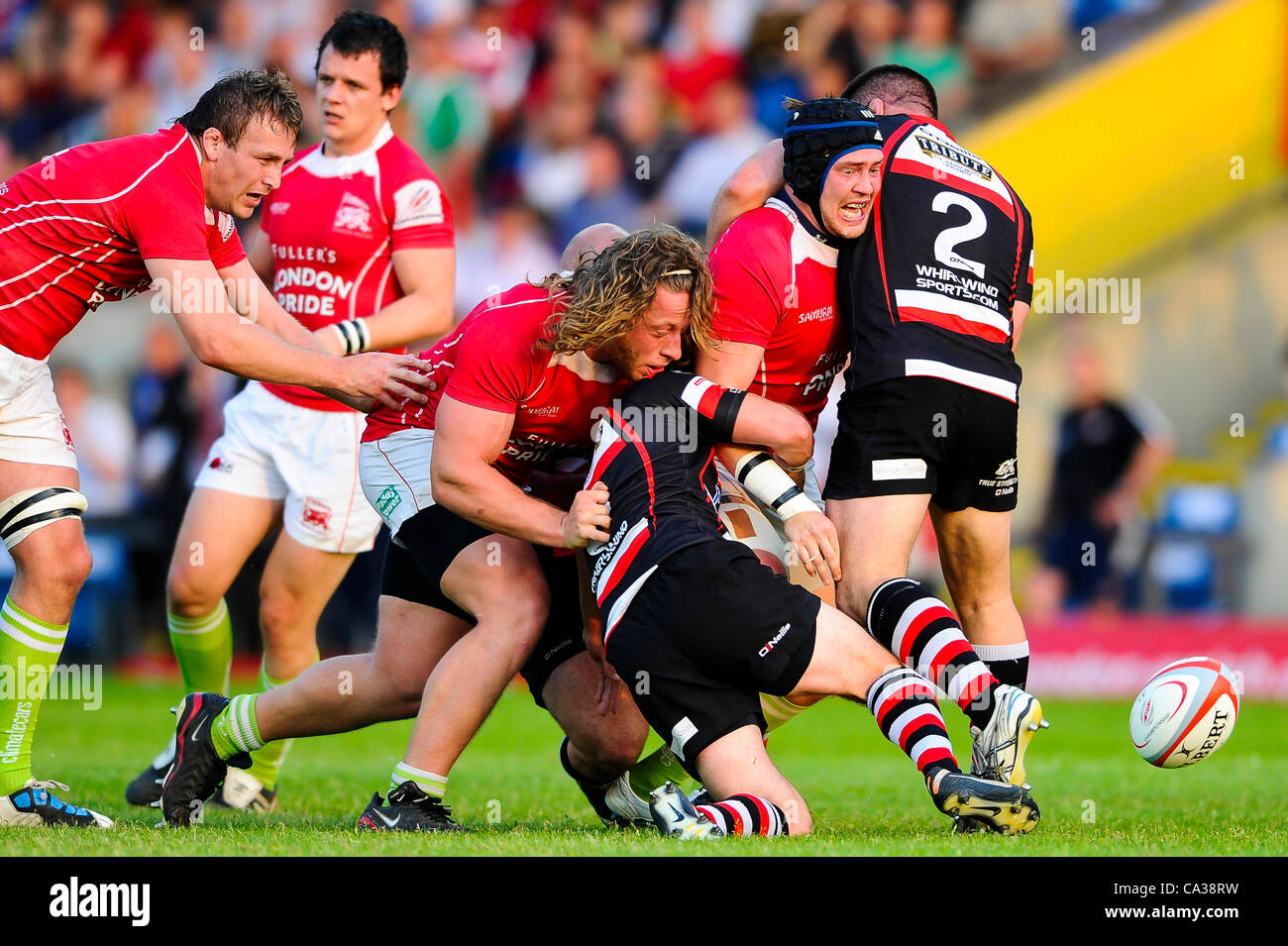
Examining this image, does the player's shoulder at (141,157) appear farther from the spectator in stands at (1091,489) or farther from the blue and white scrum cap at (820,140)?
the spectator in stands at (1091,489)

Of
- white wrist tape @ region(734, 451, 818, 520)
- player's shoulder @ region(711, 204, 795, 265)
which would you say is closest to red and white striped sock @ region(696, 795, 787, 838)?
white wrist tape @ region(734, 451, 818, 520)

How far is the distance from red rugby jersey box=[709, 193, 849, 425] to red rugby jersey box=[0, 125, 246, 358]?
1822mm

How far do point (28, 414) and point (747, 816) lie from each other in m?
2.86

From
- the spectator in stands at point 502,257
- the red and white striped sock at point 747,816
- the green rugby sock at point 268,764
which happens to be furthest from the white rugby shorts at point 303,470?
the spectator in stands at point 502,257

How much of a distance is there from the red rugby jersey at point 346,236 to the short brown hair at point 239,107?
1.29m

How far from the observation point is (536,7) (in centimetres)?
1496

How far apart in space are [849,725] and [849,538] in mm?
6093

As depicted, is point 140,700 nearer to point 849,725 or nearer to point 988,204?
point 849,725

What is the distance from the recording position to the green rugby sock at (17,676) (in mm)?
5207

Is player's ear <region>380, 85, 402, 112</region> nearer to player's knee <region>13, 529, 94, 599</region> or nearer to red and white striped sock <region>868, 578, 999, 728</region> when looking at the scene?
player's knee <region>13, 529, 94, 599</region>

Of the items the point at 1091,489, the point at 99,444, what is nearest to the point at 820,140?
the point at 1091,489

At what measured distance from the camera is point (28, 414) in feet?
17.2

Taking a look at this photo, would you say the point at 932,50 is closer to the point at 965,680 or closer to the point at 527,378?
the point at 527,378

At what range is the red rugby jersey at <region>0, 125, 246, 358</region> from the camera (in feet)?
16.7
